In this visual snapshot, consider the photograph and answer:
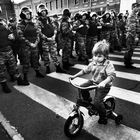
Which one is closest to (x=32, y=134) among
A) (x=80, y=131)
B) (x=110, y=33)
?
(x=80, y=131)

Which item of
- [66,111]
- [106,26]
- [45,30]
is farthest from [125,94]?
[106,26]

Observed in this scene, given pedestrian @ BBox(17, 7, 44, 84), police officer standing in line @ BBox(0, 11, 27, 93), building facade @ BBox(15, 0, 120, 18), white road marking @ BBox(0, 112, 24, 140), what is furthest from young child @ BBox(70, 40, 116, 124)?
building facade @ BBox(15, 0, 120, 18)

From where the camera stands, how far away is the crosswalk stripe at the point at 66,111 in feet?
8.53

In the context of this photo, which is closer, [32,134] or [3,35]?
[32,134]

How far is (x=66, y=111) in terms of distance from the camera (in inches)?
133

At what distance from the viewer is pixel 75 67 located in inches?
257

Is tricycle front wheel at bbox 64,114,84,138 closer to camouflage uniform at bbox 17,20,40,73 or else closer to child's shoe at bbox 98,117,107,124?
child's shoe at bbox 98,117,107,124

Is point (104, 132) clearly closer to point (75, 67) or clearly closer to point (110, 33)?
point (75, 67)

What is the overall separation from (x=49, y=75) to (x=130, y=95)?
118 inches

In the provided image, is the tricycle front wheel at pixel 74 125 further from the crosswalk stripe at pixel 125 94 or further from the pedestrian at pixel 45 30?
the pedestrian at pixel 45 30

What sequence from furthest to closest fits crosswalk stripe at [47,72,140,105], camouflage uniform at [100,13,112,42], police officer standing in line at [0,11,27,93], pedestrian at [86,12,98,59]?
camouflage uniform at [100,13,112,42] → pedestrian at [86,12,98,59] → police officer standing in line at [0,11,27,93] → crosswalk stripe at [47,72,140,105]

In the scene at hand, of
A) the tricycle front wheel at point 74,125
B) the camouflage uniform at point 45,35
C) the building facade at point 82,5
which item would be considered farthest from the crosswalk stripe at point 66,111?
the building facade at point 82,5

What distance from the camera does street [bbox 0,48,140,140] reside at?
2678 millimetres

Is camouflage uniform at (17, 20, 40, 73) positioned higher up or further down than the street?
higher up
